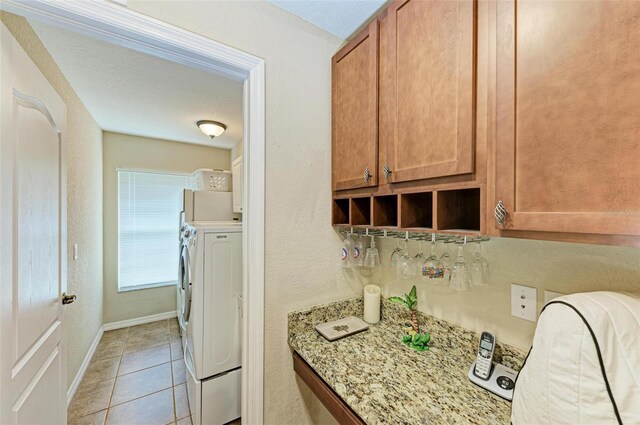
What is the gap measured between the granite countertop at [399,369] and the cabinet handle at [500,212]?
588 mm

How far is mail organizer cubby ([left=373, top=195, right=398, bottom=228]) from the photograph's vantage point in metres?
1.17

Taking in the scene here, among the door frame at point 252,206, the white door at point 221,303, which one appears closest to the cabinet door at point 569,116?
the door frame at point 252,206

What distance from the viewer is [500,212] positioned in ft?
2.32

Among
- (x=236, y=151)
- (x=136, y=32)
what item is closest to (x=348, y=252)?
(x=136, y=32)

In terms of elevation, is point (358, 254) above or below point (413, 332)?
above

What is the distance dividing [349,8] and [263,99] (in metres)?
0.60

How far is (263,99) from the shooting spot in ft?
3.91

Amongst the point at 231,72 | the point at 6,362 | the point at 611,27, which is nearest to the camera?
the point at 611,27

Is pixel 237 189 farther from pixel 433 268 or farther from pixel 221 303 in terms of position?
pixel 433 268

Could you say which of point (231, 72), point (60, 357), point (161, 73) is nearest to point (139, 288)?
point (60, 357)

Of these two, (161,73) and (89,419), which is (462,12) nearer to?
(161,73)

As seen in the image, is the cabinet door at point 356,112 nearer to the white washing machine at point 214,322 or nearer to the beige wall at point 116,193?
the white washing machine at point 214,322

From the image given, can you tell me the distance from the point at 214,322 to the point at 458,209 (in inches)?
70.5

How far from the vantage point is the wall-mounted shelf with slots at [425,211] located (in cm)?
90
